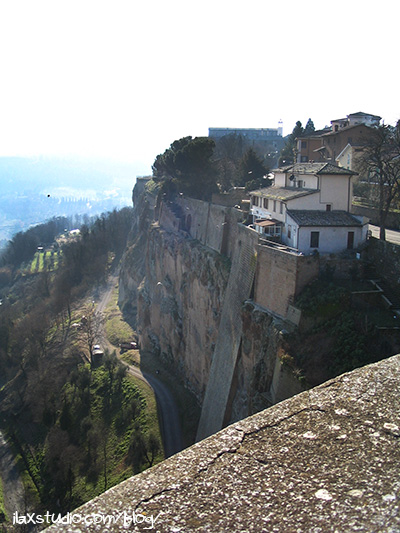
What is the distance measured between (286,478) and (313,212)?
1713 centimetres

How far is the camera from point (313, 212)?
1986 cm

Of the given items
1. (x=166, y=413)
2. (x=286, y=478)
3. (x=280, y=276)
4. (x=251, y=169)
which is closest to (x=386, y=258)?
(x=280, y=276)

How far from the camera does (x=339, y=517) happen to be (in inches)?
130

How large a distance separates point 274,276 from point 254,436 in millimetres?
14232

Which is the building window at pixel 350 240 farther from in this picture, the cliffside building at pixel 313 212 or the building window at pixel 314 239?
the building window at pixel 314 239

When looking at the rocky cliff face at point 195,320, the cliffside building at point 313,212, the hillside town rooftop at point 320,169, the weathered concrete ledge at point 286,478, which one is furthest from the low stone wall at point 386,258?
the weathered concrete ledge at point 286,478

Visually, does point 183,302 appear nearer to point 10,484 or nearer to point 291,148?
point 10,484

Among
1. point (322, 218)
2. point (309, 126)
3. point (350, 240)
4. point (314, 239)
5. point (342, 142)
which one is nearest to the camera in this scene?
point (314, 239)

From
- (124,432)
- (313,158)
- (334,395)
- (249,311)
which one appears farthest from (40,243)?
(334,395)

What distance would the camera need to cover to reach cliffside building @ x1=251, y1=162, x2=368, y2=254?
18.7 m

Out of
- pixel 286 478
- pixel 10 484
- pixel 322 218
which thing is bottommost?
pixel 10 484

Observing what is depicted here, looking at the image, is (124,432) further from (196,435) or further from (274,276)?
(274,276)

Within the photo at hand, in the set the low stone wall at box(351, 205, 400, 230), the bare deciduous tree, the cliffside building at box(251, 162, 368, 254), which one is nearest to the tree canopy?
the low stone wall at box(351, 205, 400, 230)

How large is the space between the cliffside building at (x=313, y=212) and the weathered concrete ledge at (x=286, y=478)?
14504 mm
